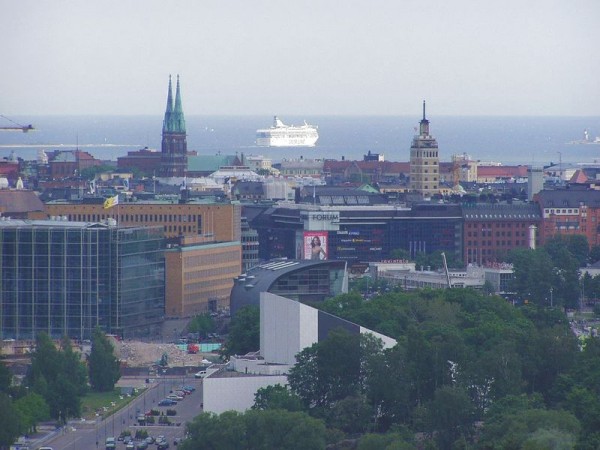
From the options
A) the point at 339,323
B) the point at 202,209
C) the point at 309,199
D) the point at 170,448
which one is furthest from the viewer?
the point at 309,199

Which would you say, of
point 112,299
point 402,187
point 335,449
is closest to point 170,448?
point 335,449

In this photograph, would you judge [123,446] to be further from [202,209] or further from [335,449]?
[202,209]

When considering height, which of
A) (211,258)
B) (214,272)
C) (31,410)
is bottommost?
(31,410)

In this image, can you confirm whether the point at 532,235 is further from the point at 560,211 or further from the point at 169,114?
the point at 169,114

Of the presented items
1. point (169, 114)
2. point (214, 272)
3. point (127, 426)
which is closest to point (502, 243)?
point (214, 272)

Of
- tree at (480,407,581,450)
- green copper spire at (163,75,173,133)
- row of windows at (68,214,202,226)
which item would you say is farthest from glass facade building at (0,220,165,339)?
green copper spire at (163,75,173,133)

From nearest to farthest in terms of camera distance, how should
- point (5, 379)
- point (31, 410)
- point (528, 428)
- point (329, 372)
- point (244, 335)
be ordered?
point (528, 428) < point (329, 372) < point (31, 410) < point (5, 379) < point (244, 335)
